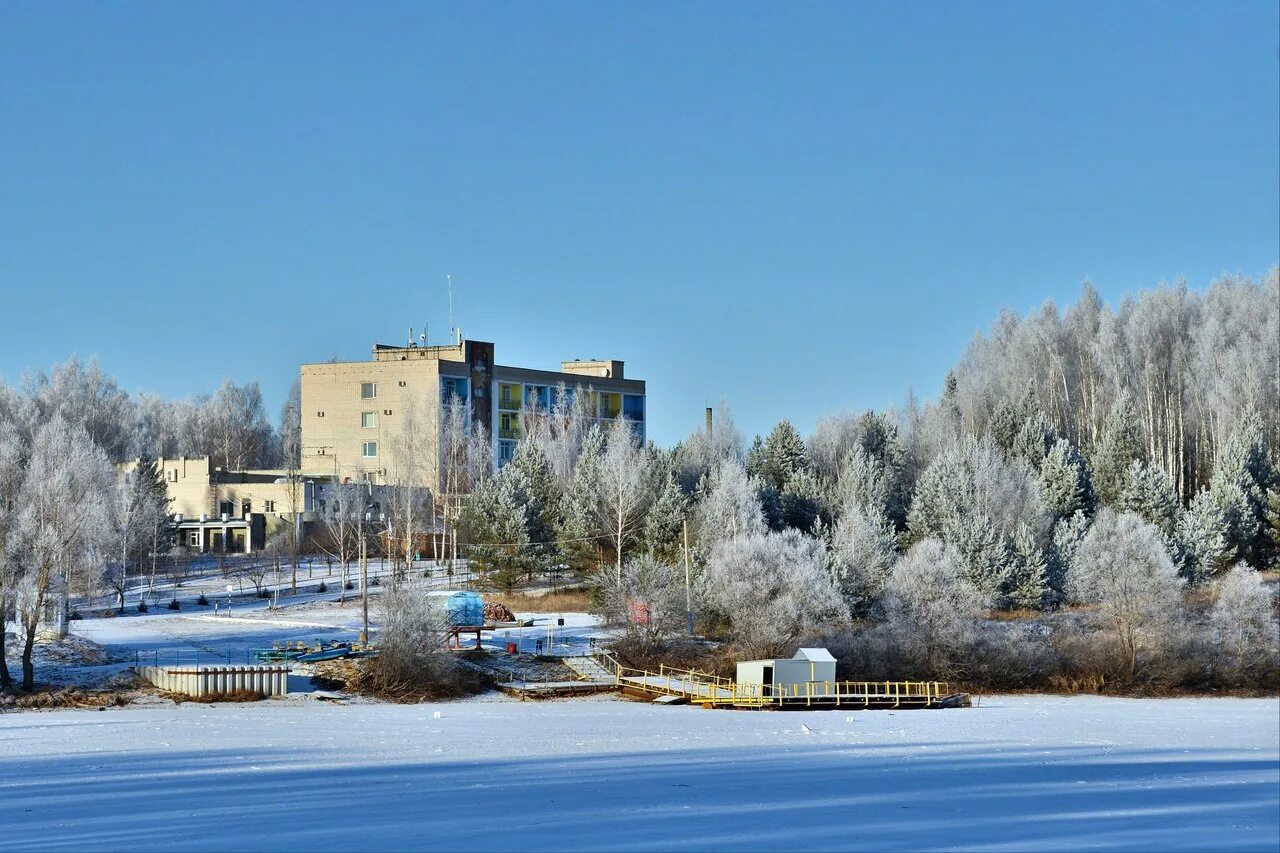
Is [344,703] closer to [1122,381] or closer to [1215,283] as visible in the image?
A: [1122,381]

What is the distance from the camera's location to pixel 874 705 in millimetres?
42969

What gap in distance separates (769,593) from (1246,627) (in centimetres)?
1491

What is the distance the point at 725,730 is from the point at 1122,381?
56.5m

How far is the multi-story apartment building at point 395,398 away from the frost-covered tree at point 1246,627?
173 ft

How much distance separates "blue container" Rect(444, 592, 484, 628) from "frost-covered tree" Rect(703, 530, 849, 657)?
26.8 ft

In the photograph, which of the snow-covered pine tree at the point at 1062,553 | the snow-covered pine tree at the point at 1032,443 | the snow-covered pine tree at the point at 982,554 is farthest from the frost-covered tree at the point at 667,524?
the snow-covered pine tree at the point at 1032,443

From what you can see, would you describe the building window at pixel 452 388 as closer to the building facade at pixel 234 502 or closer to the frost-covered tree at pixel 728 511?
the building facade at pixel 234 502

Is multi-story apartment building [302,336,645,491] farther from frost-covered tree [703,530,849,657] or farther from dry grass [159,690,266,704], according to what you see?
dry grass [159,690,266,704]

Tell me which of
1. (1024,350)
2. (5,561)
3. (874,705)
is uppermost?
(1024,350)

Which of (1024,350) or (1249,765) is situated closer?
(1249,765)

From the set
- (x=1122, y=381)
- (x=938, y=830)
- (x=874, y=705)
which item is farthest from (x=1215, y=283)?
(x=938, y=830)

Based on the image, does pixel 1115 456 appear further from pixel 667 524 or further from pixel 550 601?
pixel 550 601

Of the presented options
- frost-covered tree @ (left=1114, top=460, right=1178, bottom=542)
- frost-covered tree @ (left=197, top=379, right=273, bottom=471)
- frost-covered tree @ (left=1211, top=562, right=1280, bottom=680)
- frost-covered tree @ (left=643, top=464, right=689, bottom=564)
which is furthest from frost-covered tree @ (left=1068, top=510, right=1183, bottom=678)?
frost-covered tree @ (left=197, top=379, right=273, bottom=471)

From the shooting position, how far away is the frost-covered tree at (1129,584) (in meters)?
44.3
